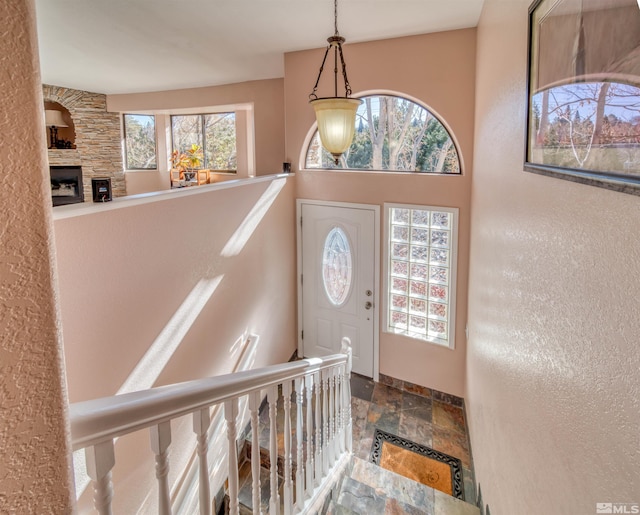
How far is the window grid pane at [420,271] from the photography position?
3732mm

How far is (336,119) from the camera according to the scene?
2170mm

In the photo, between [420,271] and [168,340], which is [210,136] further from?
[168,340]

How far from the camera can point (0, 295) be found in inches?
18.9

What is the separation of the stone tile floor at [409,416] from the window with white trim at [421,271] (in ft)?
2.06

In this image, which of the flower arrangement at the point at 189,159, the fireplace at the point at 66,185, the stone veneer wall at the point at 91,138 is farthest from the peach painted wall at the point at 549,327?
the stone veneer wall at the point at 91,138

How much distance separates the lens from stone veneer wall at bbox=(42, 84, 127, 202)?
5.43 m

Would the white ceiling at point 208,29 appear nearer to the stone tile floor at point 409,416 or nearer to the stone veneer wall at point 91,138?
the stone veneer wall at point 91,138

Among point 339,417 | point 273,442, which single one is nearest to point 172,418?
point 273,442

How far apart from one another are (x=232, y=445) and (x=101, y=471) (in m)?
0.43

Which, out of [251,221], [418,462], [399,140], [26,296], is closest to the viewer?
[26,296]

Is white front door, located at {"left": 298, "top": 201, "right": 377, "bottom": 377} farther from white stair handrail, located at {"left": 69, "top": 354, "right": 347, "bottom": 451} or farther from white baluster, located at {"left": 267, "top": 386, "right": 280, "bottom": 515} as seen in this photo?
white stair handrail, located at {"left": 69, "top": 354, "right": 347, "bottom": 451}

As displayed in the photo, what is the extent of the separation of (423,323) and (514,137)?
2.56 meters

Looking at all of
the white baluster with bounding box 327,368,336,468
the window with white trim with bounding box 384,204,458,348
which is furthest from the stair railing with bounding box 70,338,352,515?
the window with white trim with bounding box 384,204,458,348

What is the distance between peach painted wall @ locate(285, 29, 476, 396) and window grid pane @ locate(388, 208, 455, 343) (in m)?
0.13
